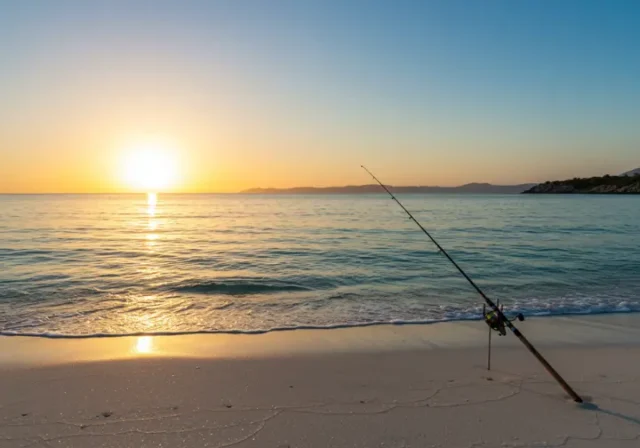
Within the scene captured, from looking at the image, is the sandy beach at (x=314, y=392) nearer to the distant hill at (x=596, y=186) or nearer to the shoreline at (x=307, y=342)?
the shoreline at (x=307, y=342)

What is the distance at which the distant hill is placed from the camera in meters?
139

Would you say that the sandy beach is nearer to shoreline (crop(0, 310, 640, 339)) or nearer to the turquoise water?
shoreline (crop(0, 310, 640, 339))

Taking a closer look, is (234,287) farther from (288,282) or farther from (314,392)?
(314,392)

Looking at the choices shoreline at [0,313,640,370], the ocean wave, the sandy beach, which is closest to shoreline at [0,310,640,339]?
shoreline at [0,313,640,370]

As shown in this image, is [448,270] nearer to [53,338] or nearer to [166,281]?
[166,281]

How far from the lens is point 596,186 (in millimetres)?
153750

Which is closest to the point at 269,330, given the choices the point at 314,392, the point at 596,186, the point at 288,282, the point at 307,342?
the point at 307,342

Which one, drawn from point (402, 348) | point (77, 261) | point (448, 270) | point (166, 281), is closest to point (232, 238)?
point (77, 261)

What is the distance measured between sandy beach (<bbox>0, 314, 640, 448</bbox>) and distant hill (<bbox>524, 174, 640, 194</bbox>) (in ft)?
522

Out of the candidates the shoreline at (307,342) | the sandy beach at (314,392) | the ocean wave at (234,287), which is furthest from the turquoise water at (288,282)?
the sandy beach at (314,392)

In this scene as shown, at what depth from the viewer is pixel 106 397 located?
17.0ft

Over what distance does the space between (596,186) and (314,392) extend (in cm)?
17893

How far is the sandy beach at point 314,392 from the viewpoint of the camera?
4.36 m

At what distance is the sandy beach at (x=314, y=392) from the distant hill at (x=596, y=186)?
159195 millimetres
